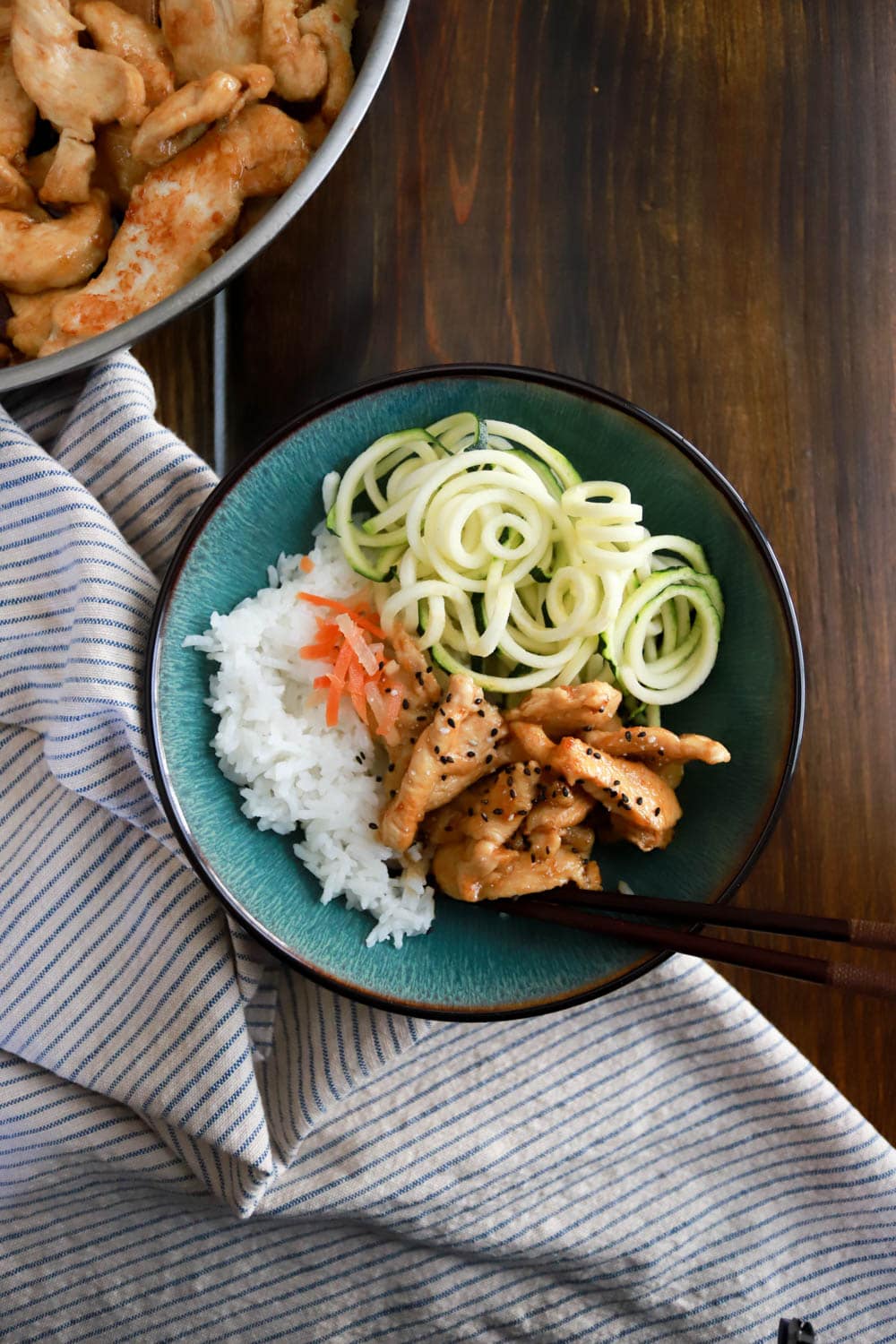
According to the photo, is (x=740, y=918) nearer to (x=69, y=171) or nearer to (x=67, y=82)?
(x=69, y=171)

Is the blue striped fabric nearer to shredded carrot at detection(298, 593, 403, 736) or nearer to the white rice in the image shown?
the white rice

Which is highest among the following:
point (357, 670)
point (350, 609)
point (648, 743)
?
point (350, 609)

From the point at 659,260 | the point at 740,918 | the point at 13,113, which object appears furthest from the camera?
the point at 659,260

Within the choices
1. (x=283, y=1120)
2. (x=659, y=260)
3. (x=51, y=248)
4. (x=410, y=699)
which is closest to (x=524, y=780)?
(x=410, y=699)

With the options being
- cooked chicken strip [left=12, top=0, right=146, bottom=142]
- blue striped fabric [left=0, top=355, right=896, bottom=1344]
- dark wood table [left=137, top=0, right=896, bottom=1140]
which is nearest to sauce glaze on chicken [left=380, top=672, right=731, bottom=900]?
blue striped fabric [left=0, top=355, right=896, bottom=1344]

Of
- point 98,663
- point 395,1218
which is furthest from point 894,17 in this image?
point 395,1218
